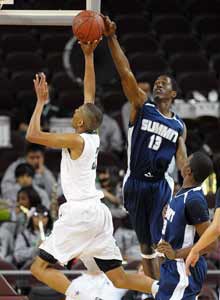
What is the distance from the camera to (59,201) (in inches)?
538

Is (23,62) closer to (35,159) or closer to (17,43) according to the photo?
(17,43)

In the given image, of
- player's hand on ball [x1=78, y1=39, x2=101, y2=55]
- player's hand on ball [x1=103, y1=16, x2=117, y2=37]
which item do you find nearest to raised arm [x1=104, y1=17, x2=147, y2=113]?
player's hand on ball [x1=103, y1=16, x2=117, y2=37]

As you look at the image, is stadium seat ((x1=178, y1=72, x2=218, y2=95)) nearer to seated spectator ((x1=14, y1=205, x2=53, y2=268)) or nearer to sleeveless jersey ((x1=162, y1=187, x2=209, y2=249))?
seated spectator ((x1=14, y1=205, x2=53, y2=268))

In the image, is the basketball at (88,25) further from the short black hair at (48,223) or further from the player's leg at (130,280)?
the short black hair at (48,223)

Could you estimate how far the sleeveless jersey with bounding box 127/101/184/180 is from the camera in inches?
408

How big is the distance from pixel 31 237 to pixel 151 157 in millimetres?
2878

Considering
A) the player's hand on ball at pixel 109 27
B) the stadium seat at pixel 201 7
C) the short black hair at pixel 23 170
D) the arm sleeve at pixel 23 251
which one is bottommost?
the arm sleeve at pixel 23 251

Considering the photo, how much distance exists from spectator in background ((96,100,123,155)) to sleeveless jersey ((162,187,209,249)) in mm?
6090

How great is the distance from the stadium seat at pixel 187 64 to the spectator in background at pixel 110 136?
2.03 metres

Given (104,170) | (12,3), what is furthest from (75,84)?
(12,3)

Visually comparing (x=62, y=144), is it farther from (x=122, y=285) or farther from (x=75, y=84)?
(x=75, y=84)

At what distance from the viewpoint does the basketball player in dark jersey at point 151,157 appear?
33.9ft

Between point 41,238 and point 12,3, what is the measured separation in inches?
126

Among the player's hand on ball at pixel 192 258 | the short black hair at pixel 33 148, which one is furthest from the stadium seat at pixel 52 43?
the player's hand on ball at pixel 192 258
